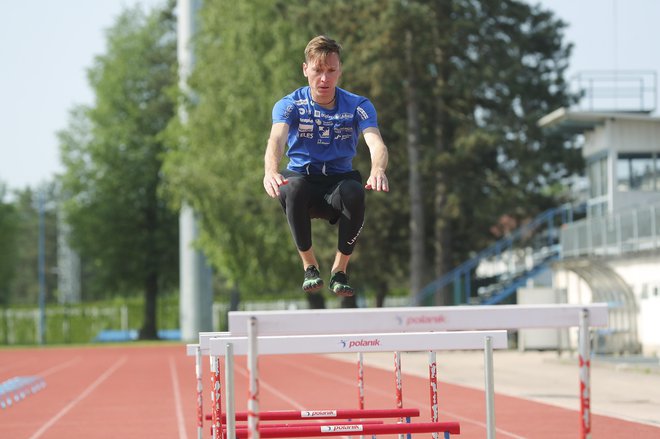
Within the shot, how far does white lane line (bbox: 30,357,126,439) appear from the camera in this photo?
15863 millimetres

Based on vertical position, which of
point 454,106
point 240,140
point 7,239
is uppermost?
point 454,106

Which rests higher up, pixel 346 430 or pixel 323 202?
pixel 323 202

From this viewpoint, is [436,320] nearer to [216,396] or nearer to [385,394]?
[216,396]

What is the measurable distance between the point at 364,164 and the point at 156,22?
26.1 m

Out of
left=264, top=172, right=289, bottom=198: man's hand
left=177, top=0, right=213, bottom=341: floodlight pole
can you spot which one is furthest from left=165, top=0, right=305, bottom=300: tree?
left=264, top=172, right=289, bottom=198: man's hand

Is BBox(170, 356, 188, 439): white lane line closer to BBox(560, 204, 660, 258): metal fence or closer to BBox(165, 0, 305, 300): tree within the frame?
BBox(560, 204, 660, 258): metal fence

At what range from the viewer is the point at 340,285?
7930mm

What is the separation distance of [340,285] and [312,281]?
0.23 m

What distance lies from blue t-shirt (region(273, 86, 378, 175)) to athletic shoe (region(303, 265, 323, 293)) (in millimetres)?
623

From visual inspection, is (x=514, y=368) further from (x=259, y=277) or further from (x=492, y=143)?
(x=259, y=277)

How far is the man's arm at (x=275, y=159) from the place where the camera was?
24.0 feet

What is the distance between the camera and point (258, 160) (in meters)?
43.4

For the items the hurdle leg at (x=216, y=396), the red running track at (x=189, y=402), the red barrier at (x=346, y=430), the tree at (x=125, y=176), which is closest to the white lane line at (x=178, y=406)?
the red running track at (x=189, y=402)

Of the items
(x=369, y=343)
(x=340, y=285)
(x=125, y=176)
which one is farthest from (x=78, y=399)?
(x=125, y=176)
